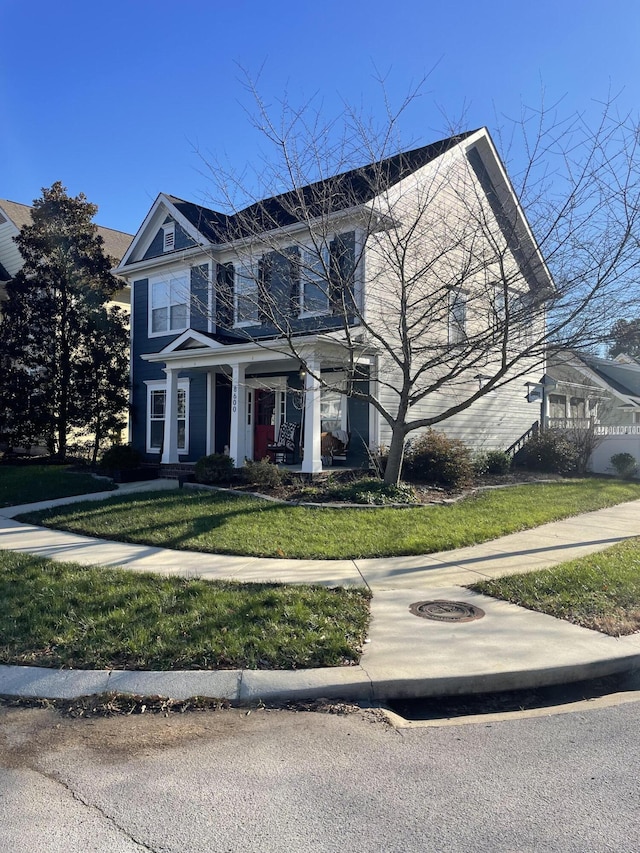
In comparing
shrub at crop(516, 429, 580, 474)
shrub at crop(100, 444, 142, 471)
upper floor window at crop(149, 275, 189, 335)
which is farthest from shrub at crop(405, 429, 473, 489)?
upper floor window at crop(149, 275, 189, 335)

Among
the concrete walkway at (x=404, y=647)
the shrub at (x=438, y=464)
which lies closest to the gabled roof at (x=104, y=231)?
the shrub at (x=438, y=464)

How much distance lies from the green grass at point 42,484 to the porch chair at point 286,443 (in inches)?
168

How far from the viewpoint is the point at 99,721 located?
3.94m

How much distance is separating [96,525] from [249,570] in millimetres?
3880

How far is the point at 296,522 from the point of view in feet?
31.9

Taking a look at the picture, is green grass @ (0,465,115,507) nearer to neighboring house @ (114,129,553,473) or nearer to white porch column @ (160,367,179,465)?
white porch column @ (160,367,179,465)

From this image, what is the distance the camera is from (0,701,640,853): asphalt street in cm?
274

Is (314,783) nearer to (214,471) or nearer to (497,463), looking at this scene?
(214,471)

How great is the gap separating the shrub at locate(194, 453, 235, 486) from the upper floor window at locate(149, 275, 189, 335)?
6076 mm

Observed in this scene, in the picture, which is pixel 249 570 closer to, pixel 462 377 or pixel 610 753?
pixel 610 753

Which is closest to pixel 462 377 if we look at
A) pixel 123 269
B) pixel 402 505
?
pixel 402 505

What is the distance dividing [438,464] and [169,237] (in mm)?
11562

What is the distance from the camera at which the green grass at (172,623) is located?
15.4 ft

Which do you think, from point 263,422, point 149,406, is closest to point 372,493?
point 263,422
